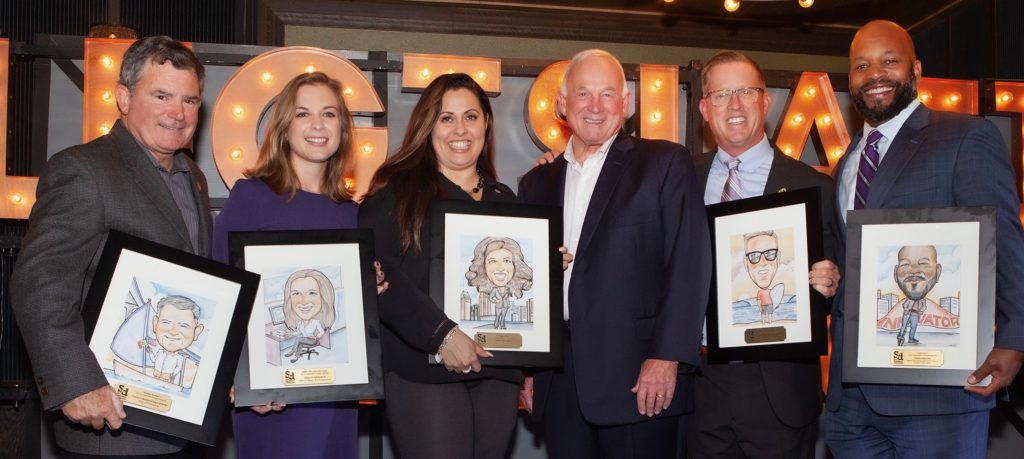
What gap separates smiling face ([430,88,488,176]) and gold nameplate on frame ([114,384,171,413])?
45.7 inches

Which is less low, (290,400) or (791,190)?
(791,190)

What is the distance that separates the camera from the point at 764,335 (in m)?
2.94

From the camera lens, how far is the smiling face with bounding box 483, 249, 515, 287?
284cm

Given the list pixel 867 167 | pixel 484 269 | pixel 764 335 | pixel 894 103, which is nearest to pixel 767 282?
pixel 764 335

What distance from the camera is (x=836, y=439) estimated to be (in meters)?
3.15

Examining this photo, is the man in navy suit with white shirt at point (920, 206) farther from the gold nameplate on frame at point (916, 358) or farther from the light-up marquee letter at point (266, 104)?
the light-up marquee letter at point (266, 104)

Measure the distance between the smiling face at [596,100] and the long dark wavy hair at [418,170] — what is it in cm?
32

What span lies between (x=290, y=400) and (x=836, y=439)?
1.85 m

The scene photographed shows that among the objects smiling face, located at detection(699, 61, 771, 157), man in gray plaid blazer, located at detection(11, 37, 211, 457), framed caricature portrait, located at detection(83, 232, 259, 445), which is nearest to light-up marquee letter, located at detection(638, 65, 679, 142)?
smiling face, located at detection(699, 61, 771, 157)

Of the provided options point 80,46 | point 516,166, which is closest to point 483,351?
point 516,166

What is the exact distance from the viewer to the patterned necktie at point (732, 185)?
3221 mm

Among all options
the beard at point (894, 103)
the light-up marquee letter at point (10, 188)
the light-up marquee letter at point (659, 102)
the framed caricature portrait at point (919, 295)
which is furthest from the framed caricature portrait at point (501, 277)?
the light-up marquee letter at point (10, 188)

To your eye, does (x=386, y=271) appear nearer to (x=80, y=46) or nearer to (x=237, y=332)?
(x=237, y=332)

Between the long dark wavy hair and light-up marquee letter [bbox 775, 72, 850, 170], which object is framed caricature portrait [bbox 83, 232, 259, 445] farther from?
light-up marquee letter [bbox 775, 72, 850, 170]
